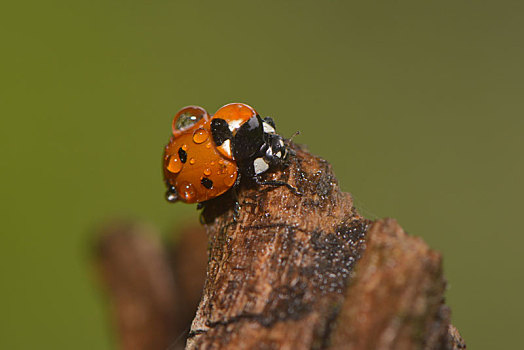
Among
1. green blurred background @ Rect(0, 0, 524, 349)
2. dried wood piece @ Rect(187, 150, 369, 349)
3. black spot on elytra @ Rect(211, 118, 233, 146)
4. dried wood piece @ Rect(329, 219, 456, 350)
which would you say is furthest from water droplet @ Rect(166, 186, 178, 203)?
green blurred background @ Rect(0, 0, 524, 349)

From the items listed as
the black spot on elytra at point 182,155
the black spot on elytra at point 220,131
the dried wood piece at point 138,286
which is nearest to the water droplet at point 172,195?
the black spot on elytra at point 182,155

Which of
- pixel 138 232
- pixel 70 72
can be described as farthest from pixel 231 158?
pixel 70 72

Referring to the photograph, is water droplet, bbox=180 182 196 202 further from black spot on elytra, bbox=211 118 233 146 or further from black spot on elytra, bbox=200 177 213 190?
black spot on elytra, bbox=211 118 233 146

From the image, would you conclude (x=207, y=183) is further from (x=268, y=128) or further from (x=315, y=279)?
(x=315, y=279)

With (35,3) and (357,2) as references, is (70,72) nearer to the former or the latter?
(35,3)

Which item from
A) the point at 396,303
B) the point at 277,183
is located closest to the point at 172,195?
the point at 277,183

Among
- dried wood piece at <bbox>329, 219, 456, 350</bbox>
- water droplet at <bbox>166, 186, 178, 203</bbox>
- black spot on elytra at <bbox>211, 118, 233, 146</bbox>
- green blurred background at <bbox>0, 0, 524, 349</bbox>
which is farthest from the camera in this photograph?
green blurred background at <bbox>0, 0, 524, 349</bbox>

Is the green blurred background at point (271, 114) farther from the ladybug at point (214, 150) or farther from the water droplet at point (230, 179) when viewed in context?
the water droplet at point (230, 179)
